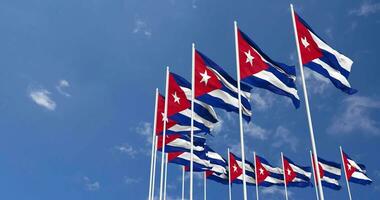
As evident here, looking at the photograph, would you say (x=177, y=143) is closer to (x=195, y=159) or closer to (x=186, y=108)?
(x=195, y=159)

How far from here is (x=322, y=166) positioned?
33844mm

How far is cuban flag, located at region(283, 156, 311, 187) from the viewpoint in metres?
35.1

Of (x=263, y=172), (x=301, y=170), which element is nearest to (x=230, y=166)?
(x=263, y=172)

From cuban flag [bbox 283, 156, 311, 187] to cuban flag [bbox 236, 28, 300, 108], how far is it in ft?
63.3

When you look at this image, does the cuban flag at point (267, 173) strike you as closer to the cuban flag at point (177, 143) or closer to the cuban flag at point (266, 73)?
the cuban flag at point (177, 143)

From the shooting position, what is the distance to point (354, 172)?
3491cm

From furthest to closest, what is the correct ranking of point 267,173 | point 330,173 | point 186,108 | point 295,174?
point 267,173, point 295,174, point 330,173, point 186,108

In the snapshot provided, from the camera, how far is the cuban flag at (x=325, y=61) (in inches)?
635

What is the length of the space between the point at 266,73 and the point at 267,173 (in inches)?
834

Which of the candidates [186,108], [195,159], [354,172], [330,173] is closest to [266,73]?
[186,108]

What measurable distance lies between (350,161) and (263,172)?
26.8ft

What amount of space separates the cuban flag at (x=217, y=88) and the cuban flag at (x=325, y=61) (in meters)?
3.71

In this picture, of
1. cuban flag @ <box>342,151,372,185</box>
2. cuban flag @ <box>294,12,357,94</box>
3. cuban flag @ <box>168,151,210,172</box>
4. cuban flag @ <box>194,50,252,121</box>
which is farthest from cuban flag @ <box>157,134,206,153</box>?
cuban flag @ <box>342,151,372,185</box>

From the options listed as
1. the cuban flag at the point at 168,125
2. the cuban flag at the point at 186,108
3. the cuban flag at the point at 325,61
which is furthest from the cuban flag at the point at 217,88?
the cuban flag at the point at 325,61
